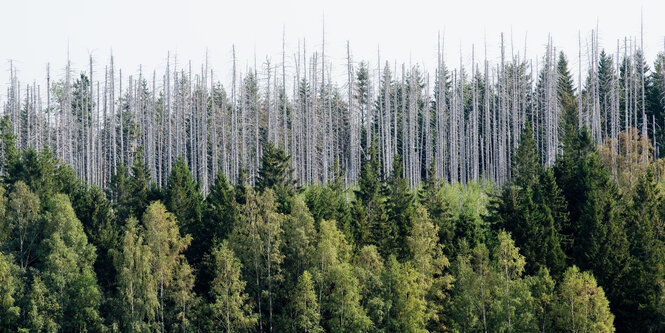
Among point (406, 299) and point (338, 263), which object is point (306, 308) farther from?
point (406, 299)

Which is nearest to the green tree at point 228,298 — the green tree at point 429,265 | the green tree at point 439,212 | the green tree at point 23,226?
the green tree at point 429,265

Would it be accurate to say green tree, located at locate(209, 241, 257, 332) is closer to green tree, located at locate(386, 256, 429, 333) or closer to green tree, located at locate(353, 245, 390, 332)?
green tree, located at locate(353, 245, 390, 332)

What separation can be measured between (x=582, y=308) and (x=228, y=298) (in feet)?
67.6

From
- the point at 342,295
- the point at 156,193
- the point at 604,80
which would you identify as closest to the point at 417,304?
the point at 342,295

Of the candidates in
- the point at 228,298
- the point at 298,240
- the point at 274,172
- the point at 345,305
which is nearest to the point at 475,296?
the point at 345,305

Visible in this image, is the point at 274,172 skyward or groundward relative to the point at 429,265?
skyward

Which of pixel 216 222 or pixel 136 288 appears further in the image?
pixel 216 222

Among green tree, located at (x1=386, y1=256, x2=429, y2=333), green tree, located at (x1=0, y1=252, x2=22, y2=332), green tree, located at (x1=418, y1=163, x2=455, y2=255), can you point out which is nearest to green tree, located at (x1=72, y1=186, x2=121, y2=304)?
green tree, located at (x1=0, y1=252, x2=22, y2=332)

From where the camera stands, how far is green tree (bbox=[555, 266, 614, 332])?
5138cm

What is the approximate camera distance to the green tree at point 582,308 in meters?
51.4

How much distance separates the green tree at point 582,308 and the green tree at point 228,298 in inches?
718

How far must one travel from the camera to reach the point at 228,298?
186ft

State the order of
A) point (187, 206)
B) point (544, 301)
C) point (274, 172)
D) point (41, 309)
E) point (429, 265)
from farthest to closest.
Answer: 1. point (187, 206)
2. point (274, 172)
3. point (41, 309)
4. point (429, 265)
5. point (544, 301)

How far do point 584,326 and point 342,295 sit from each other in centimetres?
1415
